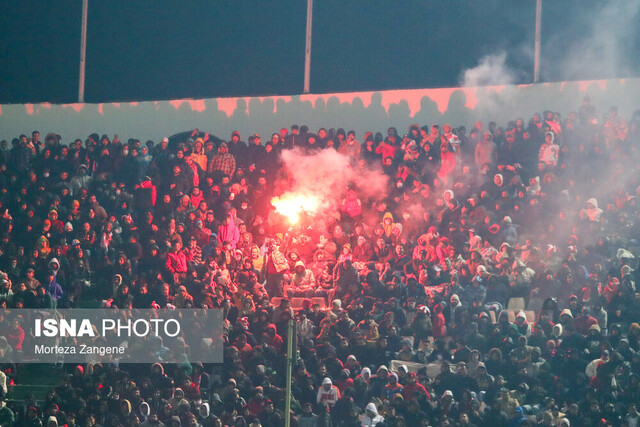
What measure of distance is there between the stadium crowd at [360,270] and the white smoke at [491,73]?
3.03 ft

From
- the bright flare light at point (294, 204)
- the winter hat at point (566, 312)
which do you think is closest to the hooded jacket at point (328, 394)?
the winter hat at point (566, 312)

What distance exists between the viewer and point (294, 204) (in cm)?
1872

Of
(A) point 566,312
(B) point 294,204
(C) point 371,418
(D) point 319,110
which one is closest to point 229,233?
(B) point 294,204

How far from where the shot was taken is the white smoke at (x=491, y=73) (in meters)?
18.9

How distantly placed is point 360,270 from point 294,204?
7.96 ft

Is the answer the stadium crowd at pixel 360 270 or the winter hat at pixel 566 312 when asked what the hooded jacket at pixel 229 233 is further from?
the winter hat at pixel 566 312

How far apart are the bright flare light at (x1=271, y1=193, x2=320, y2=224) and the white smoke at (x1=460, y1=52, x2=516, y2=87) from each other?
3695mm

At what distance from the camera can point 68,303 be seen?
56.3 ft

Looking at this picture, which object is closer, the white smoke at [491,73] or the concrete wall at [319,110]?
the concrete wall at [319,110]

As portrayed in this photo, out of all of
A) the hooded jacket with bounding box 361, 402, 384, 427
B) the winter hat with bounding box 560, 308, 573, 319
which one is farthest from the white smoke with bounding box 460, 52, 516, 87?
the hooded jacket with bounding box 361, 402, 384, 427

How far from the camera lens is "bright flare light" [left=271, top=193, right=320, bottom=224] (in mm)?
18547

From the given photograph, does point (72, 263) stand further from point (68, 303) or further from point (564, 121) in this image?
point (564, 121)

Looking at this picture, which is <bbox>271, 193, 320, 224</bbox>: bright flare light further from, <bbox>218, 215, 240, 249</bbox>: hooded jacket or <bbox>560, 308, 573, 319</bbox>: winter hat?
<bbox>560, 308, 573, 319</bbox>: winter hat

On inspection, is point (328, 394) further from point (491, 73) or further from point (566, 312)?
point (491, 73)
